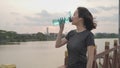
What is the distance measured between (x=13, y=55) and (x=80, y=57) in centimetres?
368

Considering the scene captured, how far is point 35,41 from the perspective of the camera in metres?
4.76

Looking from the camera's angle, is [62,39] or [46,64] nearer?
[62,39]

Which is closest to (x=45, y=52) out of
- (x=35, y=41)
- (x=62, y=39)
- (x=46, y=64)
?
(x=46, y=64)

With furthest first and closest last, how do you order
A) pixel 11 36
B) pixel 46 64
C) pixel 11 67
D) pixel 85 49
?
pixel 46 64 < pixel 11 36 < pixel 85 49 < pixel 11 67

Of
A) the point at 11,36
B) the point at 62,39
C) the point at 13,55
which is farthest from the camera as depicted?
the point at 13,55

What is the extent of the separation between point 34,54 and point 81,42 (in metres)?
3.91

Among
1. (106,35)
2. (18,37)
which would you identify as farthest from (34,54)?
(106,35)

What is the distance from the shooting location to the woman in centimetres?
185

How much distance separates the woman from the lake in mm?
2890

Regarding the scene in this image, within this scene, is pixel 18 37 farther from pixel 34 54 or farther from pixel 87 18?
pixel 87 18

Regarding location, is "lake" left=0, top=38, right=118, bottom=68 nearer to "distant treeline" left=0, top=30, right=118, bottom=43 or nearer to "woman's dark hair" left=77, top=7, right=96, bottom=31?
"distant treeline" left=0, top=30, right=118, bottom=43

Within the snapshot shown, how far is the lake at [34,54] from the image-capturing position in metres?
5.03

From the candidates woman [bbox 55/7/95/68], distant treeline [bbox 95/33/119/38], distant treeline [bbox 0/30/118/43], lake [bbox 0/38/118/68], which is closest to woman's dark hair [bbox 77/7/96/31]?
woman [bbox 55/7/95/68]

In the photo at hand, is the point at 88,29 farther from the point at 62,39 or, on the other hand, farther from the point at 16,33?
the point at 16,33
